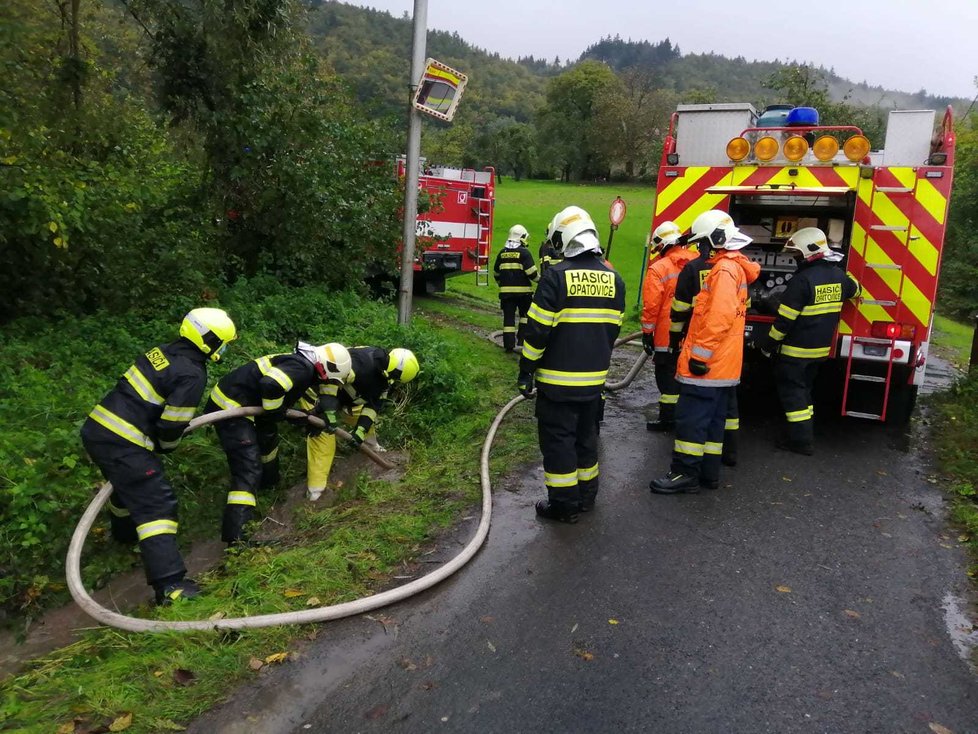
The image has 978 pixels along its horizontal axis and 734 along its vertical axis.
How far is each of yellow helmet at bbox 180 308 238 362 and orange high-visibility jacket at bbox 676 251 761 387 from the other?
303cm

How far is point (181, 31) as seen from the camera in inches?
365

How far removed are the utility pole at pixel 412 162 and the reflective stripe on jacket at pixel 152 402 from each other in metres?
3.50

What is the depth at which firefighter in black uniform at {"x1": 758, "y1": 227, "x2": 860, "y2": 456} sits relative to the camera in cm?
575

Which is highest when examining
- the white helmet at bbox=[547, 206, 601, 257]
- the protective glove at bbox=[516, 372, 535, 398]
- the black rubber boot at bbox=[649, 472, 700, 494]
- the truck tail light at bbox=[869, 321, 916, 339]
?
the white helmet at bbox=[547, 206, 601, 257]

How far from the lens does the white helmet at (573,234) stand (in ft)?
14.1

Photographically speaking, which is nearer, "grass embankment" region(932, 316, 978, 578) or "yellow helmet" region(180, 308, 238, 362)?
"yellow helmet" region(180, 308, 238, 362)

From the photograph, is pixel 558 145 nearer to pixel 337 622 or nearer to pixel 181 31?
pixel 181 31

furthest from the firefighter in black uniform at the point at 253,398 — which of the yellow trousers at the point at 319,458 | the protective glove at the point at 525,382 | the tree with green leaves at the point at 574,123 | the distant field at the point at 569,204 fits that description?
the tree with green leaves at the point at 574,123

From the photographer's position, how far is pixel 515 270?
30.2ft

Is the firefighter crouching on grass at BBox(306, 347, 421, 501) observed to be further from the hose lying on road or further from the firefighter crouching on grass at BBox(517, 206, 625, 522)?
the hose lying on road

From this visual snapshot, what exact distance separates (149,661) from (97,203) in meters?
5.44

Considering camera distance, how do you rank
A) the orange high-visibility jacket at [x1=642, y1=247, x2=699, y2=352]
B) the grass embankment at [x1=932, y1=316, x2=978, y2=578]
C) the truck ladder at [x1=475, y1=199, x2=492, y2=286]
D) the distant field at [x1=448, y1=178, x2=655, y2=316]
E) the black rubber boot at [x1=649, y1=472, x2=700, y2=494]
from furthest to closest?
the distant field at [x1=448, y1=178, x2=655, y2=316] < the truck ladder at [x1=475, y1=199, x2=492, y2=286] < the orange high-visibility jacket at [x1=642, y1=247, x2=699, y2=352] < the black rubber boot at [x1=649, y1=472, x2=700, y2=494] < the grass embankment at [x1=932, y1=316, x2=978, y2=578]

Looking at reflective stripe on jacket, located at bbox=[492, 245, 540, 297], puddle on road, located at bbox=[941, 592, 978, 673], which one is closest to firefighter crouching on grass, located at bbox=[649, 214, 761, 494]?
puddle on road, located at bbox=[941, 592, 978, 673]

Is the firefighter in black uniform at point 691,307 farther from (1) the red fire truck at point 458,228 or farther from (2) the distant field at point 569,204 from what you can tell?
(2) the distant field at point 569,204
